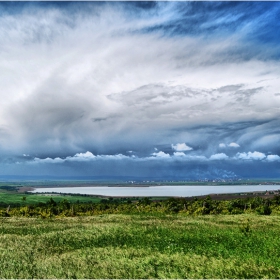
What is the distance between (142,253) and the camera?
19.9m

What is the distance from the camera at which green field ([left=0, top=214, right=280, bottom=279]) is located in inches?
632

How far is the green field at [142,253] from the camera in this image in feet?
52.6

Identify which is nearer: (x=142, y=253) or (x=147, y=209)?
(x=142, y=253)

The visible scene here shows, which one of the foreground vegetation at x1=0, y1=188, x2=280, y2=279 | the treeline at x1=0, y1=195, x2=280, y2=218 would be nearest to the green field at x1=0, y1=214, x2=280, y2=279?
the foreground vegetation at x1=0, y1=188, x2=280, y2=279

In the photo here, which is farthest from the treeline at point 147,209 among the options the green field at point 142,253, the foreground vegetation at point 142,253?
the green field at point 142,253

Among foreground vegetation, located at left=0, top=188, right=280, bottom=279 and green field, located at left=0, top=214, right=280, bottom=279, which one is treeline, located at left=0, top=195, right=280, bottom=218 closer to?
foreground vegetation, located at left=0, top=188, right=280, bottom=279

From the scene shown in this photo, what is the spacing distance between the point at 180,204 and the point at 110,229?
194ft

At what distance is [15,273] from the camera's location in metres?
15.9

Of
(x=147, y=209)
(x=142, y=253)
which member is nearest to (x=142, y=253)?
(x=142, y=253)

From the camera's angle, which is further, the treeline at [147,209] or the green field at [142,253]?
the treeline at [147,209]

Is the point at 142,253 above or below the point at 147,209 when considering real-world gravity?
above

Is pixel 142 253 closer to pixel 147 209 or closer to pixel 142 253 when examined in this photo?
pixel 142 253

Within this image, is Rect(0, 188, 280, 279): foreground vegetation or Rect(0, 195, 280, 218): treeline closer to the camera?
Rect(0, 188, 280, 279): foreground vegetation

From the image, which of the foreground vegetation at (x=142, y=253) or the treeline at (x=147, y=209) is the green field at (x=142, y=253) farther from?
the treeline at (x=147, y=209)
